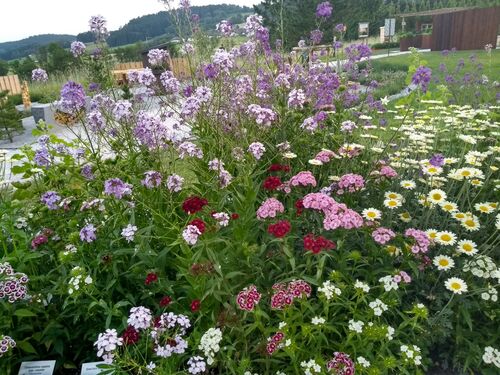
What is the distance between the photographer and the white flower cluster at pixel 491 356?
2127mm

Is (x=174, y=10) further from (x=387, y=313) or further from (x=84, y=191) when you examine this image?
(x=387, y=313)

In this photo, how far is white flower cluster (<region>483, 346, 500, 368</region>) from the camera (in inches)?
83.7

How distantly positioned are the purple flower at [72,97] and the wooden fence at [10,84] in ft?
46.6

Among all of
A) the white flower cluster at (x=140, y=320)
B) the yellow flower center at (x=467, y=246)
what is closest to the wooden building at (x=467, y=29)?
the yellow flower center at (x=467, y=246)

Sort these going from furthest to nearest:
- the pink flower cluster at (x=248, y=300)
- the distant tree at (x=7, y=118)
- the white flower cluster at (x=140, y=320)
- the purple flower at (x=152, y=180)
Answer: the distant tree at (x=7, y=118), the purple flower at (x=152, y=180), the pink flower cluster at (x=248, y=300), the white flower cluster at (x=140, y=320)

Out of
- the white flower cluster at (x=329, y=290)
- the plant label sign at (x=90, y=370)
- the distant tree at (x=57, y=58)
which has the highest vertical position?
the distant tree at (x=57, y=58)

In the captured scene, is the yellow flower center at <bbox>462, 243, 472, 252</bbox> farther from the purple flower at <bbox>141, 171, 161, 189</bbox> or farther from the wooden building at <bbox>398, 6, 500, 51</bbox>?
the wooden building at <bbox>398, 6, 500, 51</bbox>

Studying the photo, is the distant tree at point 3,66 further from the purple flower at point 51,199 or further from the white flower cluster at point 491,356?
the white flower cluster at point 491,356

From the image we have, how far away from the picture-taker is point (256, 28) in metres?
3.59

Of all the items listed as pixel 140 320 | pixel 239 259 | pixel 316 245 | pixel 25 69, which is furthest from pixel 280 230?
pixel 25 69

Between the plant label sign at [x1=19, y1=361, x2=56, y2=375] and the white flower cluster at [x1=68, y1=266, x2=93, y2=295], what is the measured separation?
47 centimetres

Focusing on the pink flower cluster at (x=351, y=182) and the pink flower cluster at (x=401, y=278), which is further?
the pink flower cluster at (x=351, y=182)

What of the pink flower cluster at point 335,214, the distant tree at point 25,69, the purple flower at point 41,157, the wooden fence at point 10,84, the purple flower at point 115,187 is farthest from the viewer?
the distant tree at point 25,69

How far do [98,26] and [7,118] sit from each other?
675cm
